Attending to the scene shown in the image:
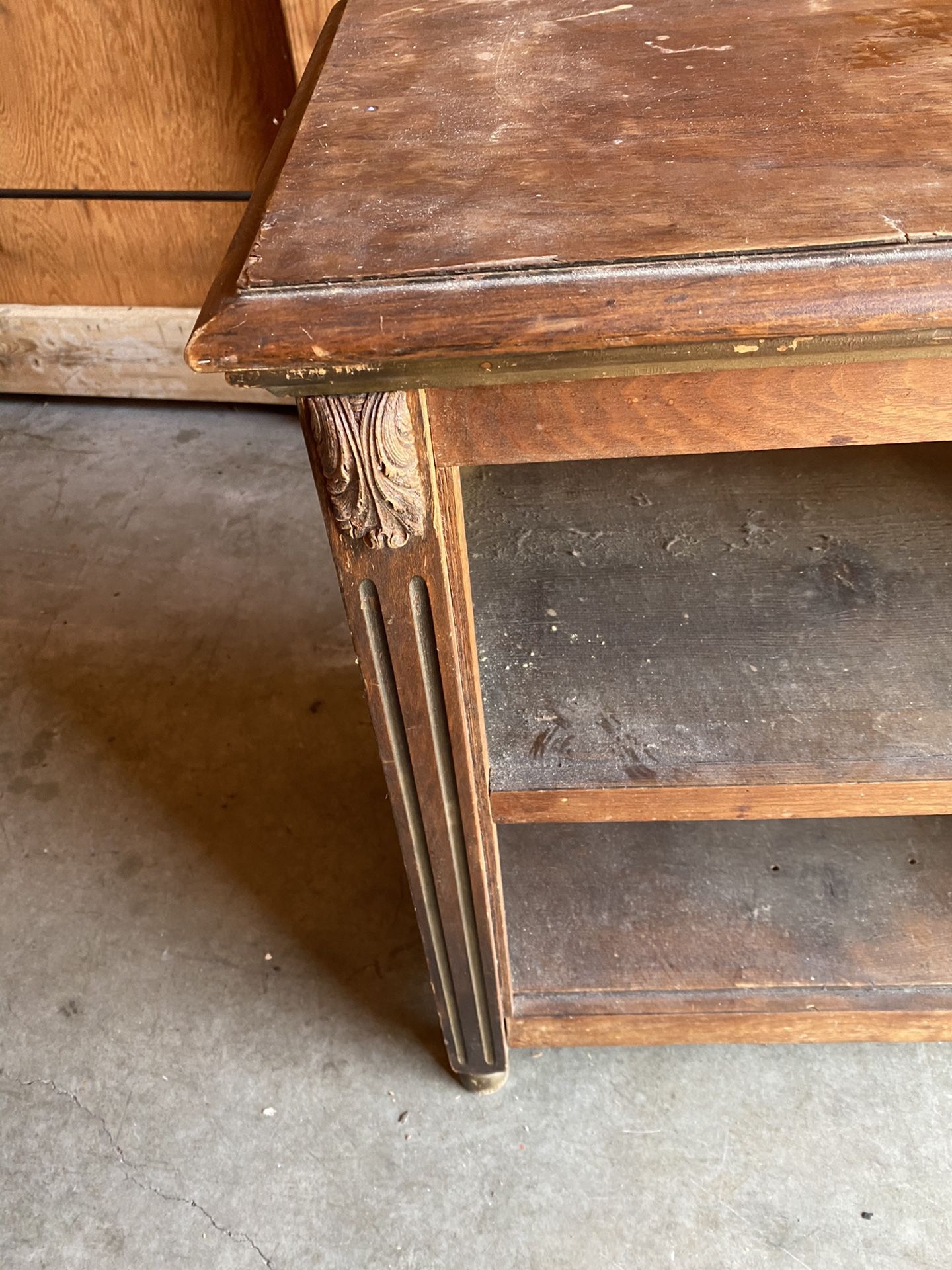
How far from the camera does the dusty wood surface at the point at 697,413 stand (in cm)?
56

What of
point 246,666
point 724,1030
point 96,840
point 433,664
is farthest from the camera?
point 246,666

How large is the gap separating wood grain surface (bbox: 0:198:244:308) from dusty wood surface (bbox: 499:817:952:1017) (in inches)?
54.1

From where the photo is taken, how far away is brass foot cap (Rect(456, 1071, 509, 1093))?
1.09 meters

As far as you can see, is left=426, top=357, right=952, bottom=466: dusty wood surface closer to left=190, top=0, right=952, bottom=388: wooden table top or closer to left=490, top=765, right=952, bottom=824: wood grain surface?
left=190, top=0, right=952, bottom=388: wooden table top

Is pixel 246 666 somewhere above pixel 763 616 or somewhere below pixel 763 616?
below

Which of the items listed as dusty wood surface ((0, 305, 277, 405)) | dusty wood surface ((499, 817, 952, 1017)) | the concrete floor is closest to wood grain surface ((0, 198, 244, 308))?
dusty wood surface ((0, 305, 277, 405))

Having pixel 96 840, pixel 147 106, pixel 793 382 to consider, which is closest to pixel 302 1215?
pixel 96 840

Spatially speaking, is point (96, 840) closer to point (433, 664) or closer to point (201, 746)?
point (201, 746)

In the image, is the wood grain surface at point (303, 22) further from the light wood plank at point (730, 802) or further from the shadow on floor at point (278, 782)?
the light wood plank at point (730, 802)

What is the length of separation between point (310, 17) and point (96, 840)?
4.14 ft

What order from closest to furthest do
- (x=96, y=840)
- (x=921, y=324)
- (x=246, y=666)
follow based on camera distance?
(x=921, y=324) → (x=96, y=840) → (x=246, y=666)

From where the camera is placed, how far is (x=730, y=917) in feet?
3.53

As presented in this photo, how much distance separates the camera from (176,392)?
210cm

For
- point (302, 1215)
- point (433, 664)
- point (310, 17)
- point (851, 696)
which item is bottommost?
point (302, 1215)
